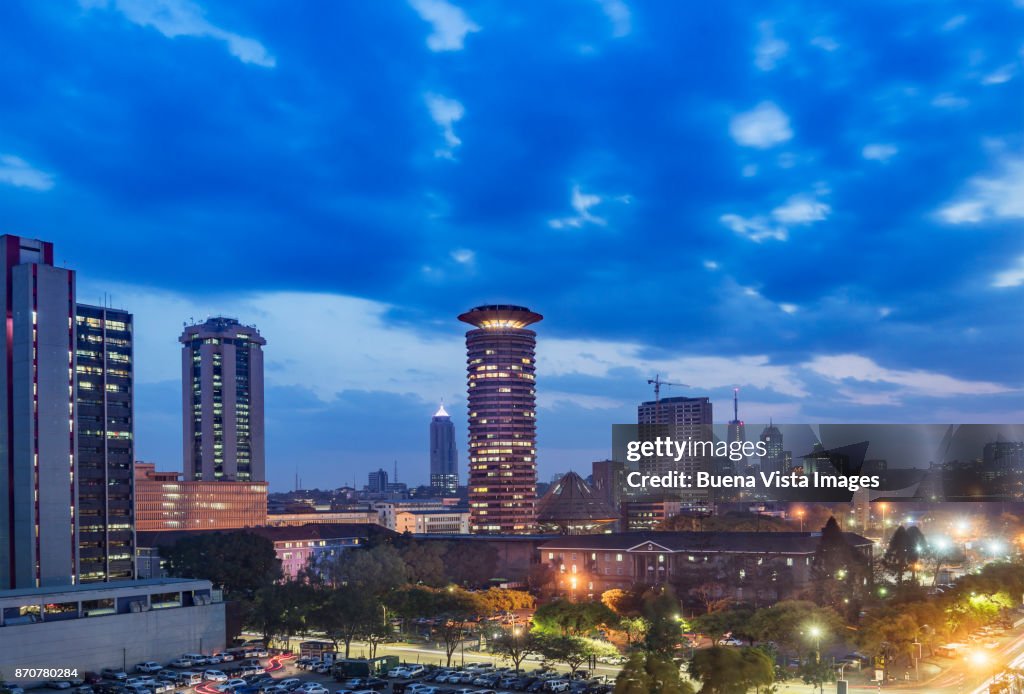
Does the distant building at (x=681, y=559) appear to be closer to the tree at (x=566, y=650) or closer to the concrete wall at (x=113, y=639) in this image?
the tree at (x=566, y=650)

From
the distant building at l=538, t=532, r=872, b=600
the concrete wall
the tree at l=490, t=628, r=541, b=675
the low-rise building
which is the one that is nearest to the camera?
the concrete wall

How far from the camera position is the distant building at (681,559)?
399 feet

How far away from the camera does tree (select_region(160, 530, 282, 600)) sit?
398 feet

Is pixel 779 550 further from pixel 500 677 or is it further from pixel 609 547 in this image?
pixel 500 677

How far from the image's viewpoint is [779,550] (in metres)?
125

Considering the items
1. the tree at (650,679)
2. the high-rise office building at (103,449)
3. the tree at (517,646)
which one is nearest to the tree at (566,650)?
the tree at (517,646)

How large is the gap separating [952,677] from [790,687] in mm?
12783

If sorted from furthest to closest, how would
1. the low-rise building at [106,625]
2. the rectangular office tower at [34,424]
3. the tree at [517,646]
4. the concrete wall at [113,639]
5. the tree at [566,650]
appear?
the rectangular office tower at [34,424], the low-rise building at [106,625], the tree at [517,646], the concrete wall at [113,639], the tree at [566,650]

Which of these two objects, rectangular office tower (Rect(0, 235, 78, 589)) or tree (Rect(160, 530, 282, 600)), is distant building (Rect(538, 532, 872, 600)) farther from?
rectangular office tower (Rect(0, 235, 78, 589))

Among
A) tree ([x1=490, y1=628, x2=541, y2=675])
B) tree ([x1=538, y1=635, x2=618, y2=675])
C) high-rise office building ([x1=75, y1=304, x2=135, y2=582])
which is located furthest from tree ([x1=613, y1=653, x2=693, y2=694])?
high-rise office building ([x1=75, y1=304, x2=135, y2=582])

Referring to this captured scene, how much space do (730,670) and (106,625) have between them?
5329 cm

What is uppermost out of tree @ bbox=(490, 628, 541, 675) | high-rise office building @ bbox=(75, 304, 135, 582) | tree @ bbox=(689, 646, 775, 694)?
high-rise office building @ bbox=(75, 304, 135, 582)

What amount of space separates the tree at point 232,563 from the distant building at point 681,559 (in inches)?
1585

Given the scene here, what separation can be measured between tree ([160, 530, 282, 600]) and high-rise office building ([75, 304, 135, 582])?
26.6 feet
